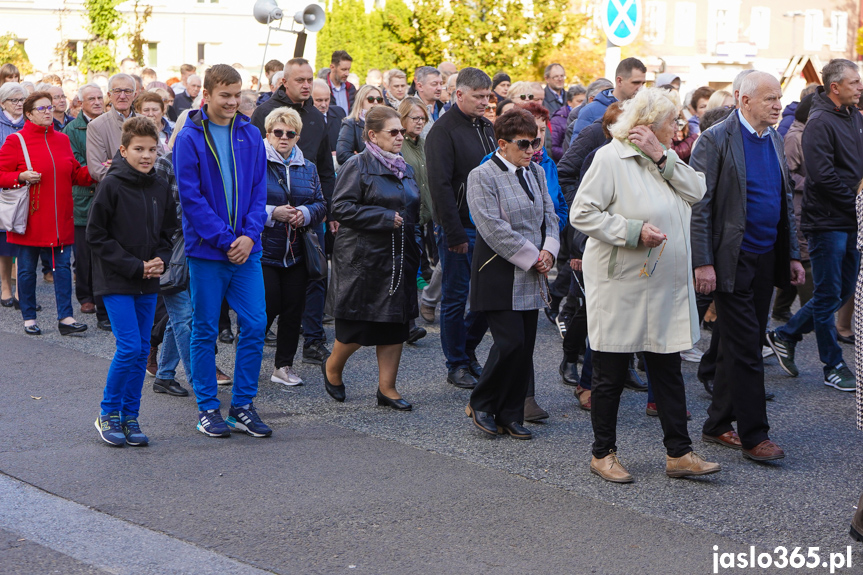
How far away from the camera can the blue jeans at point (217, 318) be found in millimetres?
6355

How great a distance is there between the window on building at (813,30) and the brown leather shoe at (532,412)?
55836 millimetres

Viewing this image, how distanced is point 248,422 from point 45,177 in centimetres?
453

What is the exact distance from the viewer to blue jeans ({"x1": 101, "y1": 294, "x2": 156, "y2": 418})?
6.27m

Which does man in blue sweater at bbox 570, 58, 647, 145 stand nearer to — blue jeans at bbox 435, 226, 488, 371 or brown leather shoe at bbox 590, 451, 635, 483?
blue jeans at bbox 435, 226, 488, 371

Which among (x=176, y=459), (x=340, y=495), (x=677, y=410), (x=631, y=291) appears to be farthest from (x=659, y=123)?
(x=176, y=459)

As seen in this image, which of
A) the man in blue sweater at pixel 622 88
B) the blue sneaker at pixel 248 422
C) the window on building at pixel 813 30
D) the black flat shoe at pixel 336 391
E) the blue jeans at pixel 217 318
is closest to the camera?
the blue jeans at pixel 217 318

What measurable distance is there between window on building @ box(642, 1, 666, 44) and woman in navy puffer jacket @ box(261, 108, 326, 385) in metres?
49.3

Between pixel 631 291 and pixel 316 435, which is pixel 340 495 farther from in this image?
pixel 631 291

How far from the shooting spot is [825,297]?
8188mm

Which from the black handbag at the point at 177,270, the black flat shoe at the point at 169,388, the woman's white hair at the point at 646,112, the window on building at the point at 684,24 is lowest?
the black flat shoe at the point at 169,388

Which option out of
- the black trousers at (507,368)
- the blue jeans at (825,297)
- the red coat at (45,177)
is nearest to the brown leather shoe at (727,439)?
the black trousers at (507,368)

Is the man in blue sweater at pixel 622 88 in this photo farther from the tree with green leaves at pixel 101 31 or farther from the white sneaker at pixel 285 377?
the tree with green leaves at pixel 101 31

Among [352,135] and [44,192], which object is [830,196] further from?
[44,192]

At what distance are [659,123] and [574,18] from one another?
849 inches
